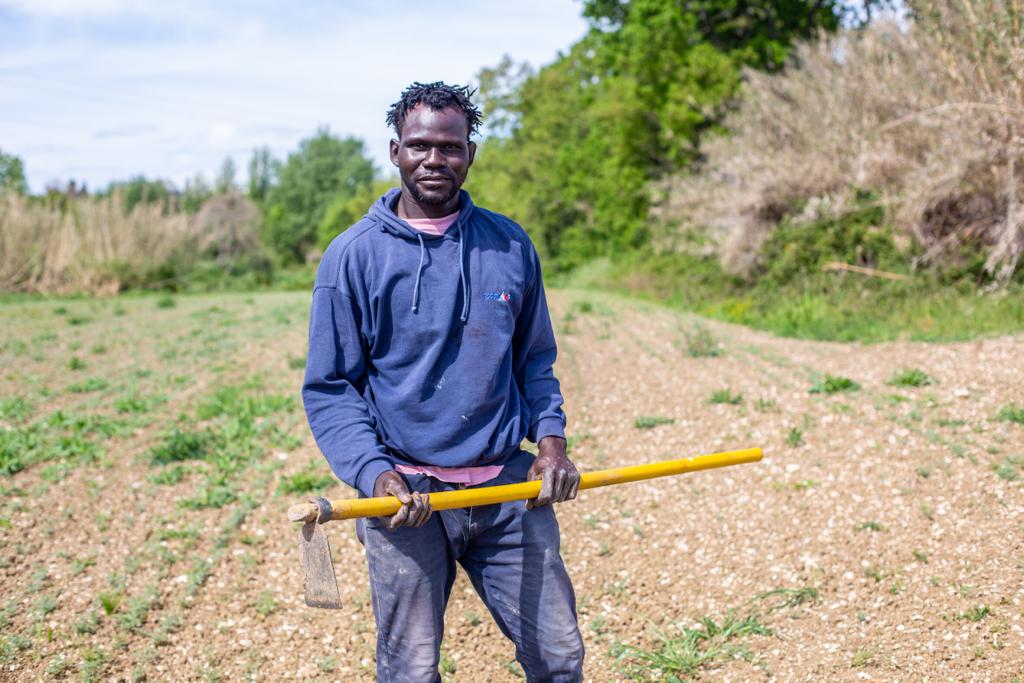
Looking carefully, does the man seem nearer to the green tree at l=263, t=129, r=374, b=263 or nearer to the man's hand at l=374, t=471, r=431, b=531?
the man's hand at l=374, t=471, r=431, b=531

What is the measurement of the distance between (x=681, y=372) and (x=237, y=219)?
161 feet

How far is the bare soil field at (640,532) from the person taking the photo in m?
4.25

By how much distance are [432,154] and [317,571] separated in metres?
1.16

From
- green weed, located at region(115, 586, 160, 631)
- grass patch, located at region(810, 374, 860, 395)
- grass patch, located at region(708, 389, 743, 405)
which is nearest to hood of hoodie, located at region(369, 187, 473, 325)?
green weed, located at region(115, 586, 160, 631)

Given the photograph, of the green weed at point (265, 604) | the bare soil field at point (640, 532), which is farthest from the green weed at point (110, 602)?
the green weed at point (265, 604)

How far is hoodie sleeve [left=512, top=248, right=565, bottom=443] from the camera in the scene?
113 inches

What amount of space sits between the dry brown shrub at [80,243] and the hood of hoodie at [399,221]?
20.4 m

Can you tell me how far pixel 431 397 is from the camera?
263cm

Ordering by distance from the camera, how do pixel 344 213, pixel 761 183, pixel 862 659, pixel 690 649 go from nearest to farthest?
pixel 862 659, pixel 690 649, pixel 761 183, pixel 344 213

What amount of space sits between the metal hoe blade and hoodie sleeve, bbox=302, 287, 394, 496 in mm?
175

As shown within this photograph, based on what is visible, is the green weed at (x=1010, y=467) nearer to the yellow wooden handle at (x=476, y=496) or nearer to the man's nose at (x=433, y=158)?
the yellow wooden handle at (x=476, y=496)

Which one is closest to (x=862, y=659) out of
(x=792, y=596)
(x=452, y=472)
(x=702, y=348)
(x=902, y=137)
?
(x=792, y=596)

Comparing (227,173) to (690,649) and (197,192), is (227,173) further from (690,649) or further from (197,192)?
(690,649)

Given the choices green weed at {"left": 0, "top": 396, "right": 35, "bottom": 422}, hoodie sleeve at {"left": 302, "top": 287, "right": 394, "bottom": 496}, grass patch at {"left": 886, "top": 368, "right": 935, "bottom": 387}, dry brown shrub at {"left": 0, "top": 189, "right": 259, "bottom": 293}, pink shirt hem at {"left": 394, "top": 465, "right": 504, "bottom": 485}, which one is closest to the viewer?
hoodie sleeve at {"left": 302, "top": 287, "right": 394, "bottom": 496}
